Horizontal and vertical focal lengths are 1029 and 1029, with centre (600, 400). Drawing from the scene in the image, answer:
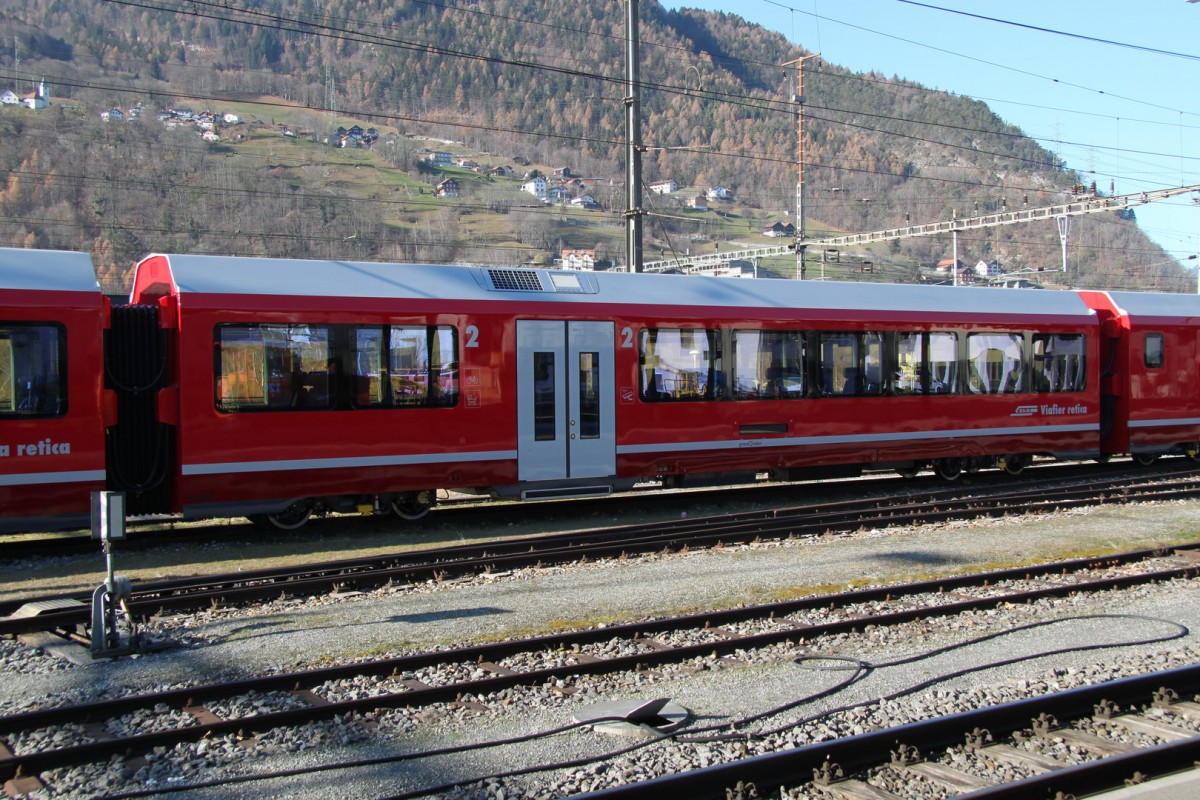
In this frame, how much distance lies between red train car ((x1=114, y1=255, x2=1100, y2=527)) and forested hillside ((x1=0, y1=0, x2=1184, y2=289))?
882 cm

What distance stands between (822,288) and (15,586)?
11972 millimetres

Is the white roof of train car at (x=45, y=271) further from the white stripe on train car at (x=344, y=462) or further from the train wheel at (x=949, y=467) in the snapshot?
the train wheel at (x=949, y=467)

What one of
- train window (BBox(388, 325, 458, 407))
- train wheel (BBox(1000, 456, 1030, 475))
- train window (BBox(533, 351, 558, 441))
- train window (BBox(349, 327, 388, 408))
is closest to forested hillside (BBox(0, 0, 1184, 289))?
train wheel (BBox(1000, 456, 1030, 475))

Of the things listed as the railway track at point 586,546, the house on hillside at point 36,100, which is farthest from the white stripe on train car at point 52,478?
the house on hillside at point 36,100

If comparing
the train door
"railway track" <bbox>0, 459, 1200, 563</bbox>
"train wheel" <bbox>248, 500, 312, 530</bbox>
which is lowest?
"railway track" <bbox>0, 459, 1200, 563</bbox>

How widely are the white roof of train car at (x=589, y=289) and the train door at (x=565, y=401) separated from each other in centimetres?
51

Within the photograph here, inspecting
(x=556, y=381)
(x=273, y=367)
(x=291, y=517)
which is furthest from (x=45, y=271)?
(x=556, y=381)

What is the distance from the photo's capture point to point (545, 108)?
125 meters

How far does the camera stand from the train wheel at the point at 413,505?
1398cm

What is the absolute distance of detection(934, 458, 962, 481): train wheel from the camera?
18547mm

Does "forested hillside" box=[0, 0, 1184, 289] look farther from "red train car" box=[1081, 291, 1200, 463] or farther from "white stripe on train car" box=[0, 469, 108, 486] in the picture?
"white stripe on train car" box=[0, 469, 108, 486]

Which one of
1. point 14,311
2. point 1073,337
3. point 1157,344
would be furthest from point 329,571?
point 1157,344

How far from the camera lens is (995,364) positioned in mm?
18141

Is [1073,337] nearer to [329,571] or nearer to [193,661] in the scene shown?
[329,571]
